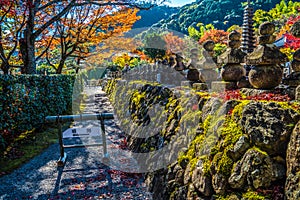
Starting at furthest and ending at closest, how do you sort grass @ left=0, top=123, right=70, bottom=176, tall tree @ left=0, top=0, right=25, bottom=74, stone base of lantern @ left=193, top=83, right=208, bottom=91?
tall tree @ left=0, top=0, right=25, bottom=74
grass @ left=0, top=123, right=70, bottom=176
stone base of lantern @ left=193, top=83, right=208, bottom=91

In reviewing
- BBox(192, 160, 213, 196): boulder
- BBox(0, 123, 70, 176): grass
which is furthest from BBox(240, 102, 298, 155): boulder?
BBox(0, 123, 70, 176): grass

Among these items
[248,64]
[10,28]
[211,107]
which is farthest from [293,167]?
[10,28]

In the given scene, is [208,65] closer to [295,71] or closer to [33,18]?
[295,71]

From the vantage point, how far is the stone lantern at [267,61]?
3.17 m

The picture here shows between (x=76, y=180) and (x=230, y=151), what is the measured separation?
3.57m

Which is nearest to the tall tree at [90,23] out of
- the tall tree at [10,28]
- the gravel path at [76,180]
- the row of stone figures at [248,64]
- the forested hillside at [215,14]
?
the tall tree at [10,28]

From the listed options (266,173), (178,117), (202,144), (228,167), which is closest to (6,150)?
(178,117)

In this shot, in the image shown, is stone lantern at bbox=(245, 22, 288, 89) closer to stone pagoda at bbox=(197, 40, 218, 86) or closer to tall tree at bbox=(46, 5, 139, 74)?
stone pagoda at bbox=(197, 40, 218, 86)

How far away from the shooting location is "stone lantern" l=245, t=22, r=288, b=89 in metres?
3.17

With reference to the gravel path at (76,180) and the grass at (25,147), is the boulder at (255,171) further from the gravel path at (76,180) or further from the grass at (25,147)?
the grass at (25,147)

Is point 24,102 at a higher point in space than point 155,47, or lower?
lower

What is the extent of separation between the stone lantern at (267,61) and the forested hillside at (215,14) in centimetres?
4673

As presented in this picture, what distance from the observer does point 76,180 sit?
4.79 m

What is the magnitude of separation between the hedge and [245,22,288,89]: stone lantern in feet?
18.9
